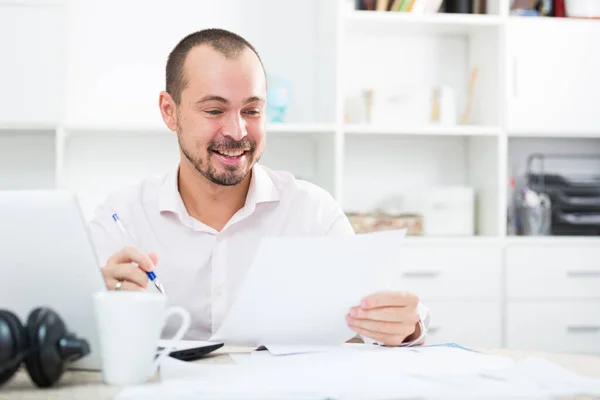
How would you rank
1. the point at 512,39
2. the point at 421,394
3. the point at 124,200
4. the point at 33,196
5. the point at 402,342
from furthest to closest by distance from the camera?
the point at 512,39 → the point at 124,200 → the point at 402,342 → the point at 33,196 → the point at 421,394

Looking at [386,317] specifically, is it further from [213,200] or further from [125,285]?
[213,200]

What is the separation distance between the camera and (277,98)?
3.01 meters

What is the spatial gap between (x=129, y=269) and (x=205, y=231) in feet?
1.75

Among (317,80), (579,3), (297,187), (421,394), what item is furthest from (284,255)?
(579,3)

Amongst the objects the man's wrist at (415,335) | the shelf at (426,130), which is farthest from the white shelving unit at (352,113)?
the man's wrist at (415,335)

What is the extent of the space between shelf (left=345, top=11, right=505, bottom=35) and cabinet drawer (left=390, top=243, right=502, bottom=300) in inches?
35.4

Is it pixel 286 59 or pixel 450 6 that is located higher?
pixel 450 6

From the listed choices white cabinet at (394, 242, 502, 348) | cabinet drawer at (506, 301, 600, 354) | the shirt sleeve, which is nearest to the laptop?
the shirt sleeve

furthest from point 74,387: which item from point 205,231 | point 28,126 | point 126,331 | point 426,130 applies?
point 426,130

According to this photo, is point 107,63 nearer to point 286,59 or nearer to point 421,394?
point 286,59

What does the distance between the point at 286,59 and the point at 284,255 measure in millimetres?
2270

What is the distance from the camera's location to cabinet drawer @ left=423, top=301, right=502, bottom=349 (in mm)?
2906

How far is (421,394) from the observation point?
33.4 inches

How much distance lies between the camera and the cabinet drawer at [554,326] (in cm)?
297
